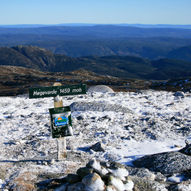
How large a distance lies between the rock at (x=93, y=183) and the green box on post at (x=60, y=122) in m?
2.43

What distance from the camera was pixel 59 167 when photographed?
7035mm

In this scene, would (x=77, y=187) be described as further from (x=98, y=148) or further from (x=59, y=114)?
(x=98, y=148)

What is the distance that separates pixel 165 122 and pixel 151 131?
4.85 ft

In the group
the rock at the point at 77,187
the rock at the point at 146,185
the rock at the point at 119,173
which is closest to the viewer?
the rock at the point at 77,187

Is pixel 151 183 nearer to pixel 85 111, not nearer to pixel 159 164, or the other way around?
pixel 159 164

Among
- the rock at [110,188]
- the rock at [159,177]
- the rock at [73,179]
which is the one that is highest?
the rock at [110,188]

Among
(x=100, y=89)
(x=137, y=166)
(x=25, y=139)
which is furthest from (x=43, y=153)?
(x=100, y=89)

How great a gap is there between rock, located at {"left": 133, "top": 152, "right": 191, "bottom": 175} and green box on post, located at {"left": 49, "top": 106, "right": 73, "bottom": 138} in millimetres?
2430

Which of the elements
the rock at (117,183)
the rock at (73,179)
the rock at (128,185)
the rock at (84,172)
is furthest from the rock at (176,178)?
the rock at (73,179)

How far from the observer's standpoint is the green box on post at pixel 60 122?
7.34 m

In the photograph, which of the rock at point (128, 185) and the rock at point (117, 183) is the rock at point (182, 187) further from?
the rock at point (117, 183)

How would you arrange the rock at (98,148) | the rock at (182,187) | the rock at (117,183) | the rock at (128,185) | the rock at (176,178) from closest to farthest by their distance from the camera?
the rock at (117,183)
the rock at (128,185)
the rock at (182,187)
the rock at (176,178)
the rock at (98,148)

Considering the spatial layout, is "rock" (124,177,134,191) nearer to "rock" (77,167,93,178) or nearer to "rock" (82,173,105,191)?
"rock" (82,173,105,191)

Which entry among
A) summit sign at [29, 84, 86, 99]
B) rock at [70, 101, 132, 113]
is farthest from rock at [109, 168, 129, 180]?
rock at [70, 101, 132, 113]
